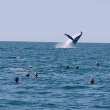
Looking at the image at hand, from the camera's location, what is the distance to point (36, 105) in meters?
52.4

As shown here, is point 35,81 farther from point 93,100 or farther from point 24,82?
point 93,100

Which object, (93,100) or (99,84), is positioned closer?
(93,100)

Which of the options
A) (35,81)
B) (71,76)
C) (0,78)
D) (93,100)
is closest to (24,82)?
(35,81)

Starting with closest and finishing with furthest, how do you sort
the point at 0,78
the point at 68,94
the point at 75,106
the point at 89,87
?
1. the point at 75,106
2. the point at 68,94
3. the point at 89,87
4. the point at 0,78

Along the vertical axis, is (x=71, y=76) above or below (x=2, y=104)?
above

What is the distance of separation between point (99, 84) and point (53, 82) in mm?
8209

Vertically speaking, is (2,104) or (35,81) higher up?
(35,81)

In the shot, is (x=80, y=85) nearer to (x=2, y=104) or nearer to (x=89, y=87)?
(x=89, y=87)

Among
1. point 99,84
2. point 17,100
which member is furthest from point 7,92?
point 99,84

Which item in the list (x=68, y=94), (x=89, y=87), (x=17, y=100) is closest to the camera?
(x=17, y=100)

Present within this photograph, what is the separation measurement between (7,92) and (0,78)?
757 inches

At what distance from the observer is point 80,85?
70.9 meters

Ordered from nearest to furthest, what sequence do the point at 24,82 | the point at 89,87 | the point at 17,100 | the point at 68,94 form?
the point at 17,100 < the point at 68,94 < the point at 89,87 < the point at 24,82

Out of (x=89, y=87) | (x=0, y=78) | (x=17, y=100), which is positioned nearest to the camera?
(x=17, y=100)
